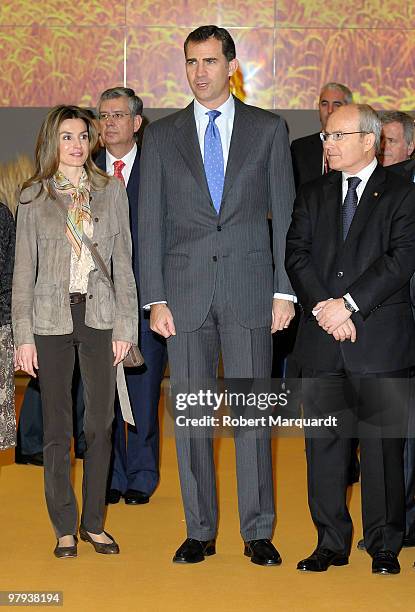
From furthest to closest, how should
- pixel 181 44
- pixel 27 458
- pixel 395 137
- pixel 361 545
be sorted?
pixel 181 44 < pixel 27 458 < pixel 395 137 < pixel 361 545

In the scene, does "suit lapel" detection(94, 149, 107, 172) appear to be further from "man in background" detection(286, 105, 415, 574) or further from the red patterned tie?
"man in background" detection(286, 105, 415, 574)

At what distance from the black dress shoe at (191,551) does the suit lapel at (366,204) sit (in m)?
1.31

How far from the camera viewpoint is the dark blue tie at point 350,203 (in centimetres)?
418

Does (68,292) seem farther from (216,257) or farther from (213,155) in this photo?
(213,155)

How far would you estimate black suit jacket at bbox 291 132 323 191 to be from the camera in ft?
19.7

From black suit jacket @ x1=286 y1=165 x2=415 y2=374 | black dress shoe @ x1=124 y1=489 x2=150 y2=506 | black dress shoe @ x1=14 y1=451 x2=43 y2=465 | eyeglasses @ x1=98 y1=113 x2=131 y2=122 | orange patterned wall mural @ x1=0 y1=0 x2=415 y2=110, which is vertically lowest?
black dress shoe @ x1=124 y1=489 x2=150 y2=506

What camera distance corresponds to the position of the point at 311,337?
4215mm


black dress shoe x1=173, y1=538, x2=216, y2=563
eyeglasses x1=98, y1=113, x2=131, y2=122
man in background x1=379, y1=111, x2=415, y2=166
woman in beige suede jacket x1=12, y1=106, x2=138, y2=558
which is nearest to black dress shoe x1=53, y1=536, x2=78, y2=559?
woman in beige suede jacket x1=12, y1=106, x2=138, y2=558

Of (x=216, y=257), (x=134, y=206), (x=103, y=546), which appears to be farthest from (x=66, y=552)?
(x=134, y=206)

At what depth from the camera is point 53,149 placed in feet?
14.1

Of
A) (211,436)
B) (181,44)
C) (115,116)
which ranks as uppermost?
(181,44)

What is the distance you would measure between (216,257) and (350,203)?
1.79ft

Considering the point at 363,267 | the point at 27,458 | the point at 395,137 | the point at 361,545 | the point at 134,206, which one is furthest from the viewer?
the point at 27,458

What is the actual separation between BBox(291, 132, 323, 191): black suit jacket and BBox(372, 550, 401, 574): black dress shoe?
2421 mm
